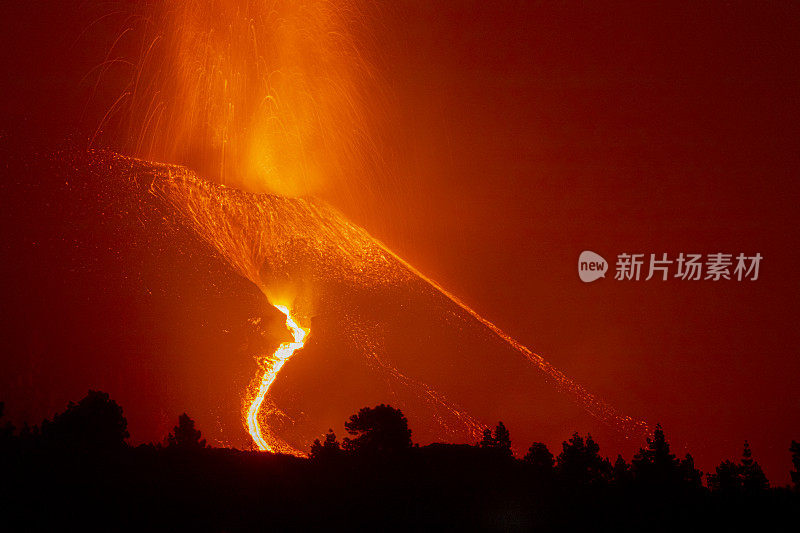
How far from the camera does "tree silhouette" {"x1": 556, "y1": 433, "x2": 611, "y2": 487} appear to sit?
1689 centimetres

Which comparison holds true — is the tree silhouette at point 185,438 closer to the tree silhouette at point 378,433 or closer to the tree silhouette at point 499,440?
the tree silhouette at point 378,433

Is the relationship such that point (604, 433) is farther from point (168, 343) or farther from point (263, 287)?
point (168, 343)

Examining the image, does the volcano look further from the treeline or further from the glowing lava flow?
the treeline

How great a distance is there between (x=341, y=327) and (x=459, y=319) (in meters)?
12.3

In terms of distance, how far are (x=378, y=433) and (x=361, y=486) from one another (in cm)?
199

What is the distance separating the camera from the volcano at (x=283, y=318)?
34438 millimetres

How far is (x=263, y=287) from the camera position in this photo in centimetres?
4472

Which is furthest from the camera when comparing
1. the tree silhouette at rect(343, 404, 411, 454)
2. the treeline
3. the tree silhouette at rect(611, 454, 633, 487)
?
the tree silhouette at rect(611, 454, 633, 487)

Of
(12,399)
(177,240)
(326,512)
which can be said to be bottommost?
(326,512)

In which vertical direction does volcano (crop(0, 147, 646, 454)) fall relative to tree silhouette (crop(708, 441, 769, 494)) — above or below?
above

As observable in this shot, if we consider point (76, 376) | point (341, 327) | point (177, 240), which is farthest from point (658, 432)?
point (177, 240)

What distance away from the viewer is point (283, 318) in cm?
4009

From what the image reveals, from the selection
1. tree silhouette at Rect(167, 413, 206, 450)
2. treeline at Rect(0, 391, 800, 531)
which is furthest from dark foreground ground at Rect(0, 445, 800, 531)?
tree silhouette at Rect(167, 413, 206, 450)

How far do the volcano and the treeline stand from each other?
12.6m
